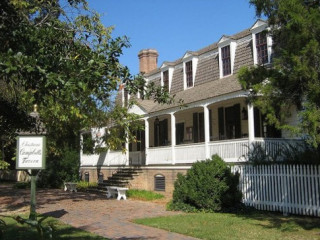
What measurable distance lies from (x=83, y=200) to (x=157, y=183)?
154 inches

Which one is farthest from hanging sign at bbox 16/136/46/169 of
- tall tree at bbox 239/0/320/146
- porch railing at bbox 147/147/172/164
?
porch railing at bbox 147/147/172/164

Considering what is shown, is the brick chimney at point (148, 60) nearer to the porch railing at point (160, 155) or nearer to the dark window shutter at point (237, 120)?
the porch railing at point (160, 155)

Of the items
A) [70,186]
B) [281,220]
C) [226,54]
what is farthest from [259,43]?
[70,186]

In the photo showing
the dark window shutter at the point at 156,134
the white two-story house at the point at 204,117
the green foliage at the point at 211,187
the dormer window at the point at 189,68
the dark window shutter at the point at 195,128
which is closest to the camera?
the green foliage at the point at 211,187

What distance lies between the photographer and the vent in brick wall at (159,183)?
20.1 metres

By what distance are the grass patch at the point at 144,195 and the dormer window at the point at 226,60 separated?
7.05 m

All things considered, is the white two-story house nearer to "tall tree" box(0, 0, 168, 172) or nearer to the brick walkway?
the brick walkway

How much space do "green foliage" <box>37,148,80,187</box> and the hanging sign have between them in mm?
21178

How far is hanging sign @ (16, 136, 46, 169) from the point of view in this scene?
6.80 m

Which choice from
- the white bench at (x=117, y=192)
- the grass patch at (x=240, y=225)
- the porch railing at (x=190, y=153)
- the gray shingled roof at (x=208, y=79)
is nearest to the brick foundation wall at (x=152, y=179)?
the porch railing at (x=190, y=153)

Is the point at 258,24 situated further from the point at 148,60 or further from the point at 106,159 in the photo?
the point at 148,60

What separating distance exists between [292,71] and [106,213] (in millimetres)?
8087

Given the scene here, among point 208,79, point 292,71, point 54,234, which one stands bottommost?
point 54,234

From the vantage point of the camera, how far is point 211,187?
44.5ft
